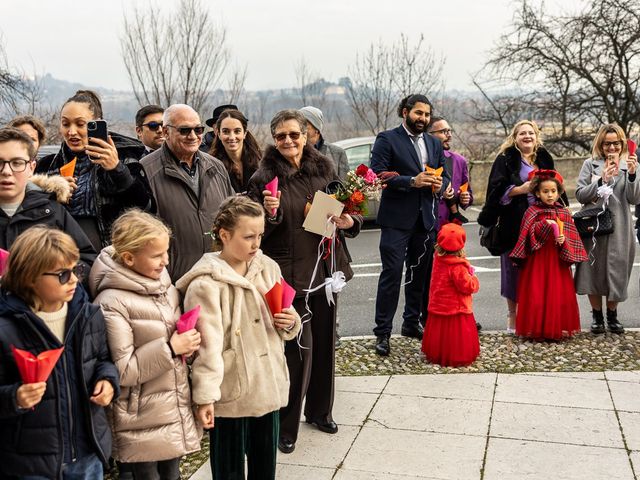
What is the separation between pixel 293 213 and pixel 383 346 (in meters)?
2.35

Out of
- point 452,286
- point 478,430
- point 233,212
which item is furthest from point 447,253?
point 233,212

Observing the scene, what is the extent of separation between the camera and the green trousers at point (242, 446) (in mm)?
3848

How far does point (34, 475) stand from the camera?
116 inches

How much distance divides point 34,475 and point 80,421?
27 cm

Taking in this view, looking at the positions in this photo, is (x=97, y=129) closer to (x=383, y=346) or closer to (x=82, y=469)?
(x=82, y=469)

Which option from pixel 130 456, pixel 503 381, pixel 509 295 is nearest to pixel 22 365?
pixel 130 456

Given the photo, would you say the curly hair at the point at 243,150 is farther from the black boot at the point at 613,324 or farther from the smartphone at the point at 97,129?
the black boot at the point at 613,324

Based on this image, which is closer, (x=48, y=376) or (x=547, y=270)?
(x=48, y=376)

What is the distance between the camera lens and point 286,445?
4.83m

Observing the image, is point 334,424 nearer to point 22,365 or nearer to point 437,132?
point 22,365

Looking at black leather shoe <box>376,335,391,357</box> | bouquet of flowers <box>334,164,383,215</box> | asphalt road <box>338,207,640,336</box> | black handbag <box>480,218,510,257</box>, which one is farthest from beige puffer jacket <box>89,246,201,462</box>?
asphalt road <box>338,207,640,336</box>

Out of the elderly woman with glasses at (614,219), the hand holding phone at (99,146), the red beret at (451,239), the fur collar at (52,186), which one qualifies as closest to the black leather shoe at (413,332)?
the red beret at (451,239)

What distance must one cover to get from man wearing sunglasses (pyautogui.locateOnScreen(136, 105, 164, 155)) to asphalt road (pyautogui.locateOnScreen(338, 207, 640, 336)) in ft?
10.2

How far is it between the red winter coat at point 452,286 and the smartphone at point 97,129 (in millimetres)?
3321
